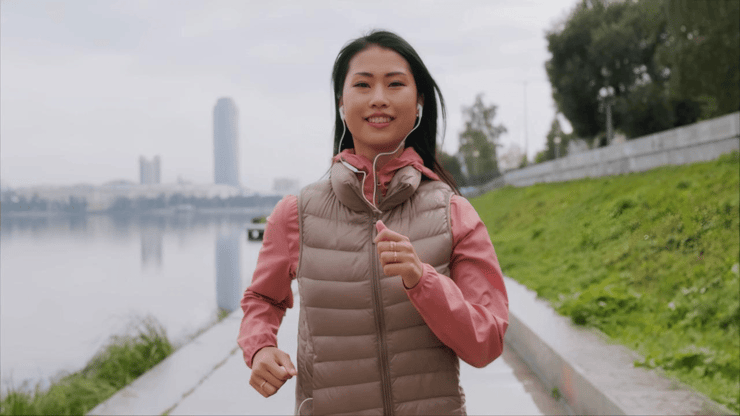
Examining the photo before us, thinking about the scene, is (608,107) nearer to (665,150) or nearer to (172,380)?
(665,150)

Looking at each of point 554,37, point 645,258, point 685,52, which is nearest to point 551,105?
point 554,37

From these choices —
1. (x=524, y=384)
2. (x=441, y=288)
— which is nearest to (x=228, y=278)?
(x=524, y=384)

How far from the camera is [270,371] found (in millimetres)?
1606

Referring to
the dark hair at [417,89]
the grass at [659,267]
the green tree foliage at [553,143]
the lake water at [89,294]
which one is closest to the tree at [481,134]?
the green tree foliage at [553,143]

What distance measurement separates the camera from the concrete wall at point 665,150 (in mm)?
11211

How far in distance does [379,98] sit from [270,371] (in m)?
0.80

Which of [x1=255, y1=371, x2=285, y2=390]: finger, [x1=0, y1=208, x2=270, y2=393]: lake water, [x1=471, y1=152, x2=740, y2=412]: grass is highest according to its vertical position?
[x1=255, y1=371, x2=285, y2=390]: finger

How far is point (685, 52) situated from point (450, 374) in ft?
55.7

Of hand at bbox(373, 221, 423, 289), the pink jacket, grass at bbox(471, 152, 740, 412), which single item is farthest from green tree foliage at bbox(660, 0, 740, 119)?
hand at bbox(373, 221, 423, 289)

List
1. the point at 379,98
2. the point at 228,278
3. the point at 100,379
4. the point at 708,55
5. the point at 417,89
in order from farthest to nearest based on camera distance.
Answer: the point at 228,278, the point at 708,55, the point at 100,379, the point at 417,89, the point at 379,98

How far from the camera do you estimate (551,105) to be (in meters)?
34.7

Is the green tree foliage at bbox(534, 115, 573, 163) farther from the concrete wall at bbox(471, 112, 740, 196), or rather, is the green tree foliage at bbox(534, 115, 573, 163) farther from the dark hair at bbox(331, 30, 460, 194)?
the dark hair at bbox(331, 30, 460, 194)

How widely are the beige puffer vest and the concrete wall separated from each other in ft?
36.0

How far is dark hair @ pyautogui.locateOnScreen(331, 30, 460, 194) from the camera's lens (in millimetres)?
1822
